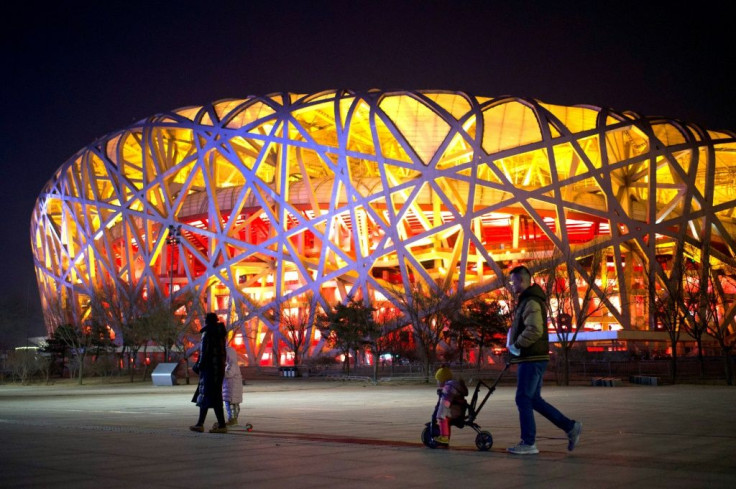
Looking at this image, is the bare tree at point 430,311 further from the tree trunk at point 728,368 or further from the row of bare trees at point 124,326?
the tree trunk at point 728,368

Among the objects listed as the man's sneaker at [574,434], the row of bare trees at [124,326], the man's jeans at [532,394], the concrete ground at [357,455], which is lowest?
the concrete ground at [357,455]

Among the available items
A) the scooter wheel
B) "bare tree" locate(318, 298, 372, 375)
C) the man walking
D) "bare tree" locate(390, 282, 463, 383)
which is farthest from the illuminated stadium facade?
the man walking

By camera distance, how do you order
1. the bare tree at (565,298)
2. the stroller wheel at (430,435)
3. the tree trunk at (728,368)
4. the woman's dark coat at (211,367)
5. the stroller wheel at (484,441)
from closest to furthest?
the stroller wheel at (484,441) < the stroller wheel at (430,435) < the woman's dark coat at (211,367) < the tree trunk at (728,368) < the bare tree at (565,298)

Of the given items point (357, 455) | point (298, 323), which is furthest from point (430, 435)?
point (298, 323)

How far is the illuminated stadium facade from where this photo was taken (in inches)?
2066

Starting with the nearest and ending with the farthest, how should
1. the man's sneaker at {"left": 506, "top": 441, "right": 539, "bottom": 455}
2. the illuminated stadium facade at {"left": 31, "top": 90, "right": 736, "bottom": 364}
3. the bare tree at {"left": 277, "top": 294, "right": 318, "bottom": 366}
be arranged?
the man's sneaker at {"left": 506, "top": 441, "right": 539, "bottom": 455}
the illuminated stadium facade at {"left": 31, "top": 90, "right": 736, "bottom": 364}
the bare tree at {"left": 277, "top": 294, "right": 318, "bottom": 366}

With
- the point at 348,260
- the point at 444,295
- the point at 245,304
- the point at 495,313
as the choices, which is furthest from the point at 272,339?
the point at 495,313

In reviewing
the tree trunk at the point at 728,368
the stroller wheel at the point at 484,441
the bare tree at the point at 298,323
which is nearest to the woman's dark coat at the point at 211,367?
the stroller wheel at the point at 484,441

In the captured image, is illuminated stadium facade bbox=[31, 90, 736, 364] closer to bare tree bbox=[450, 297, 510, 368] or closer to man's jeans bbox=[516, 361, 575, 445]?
bare tree bbox=[450, 297, 510, 368]

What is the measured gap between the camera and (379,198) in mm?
53844

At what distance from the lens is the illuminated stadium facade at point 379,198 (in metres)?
52.5

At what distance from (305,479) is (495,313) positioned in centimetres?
3696

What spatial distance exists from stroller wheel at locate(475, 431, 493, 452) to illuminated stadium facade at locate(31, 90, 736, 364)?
39.4 metres

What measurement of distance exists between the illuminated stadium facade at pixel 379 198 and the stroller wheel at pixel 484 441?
3937 cm
